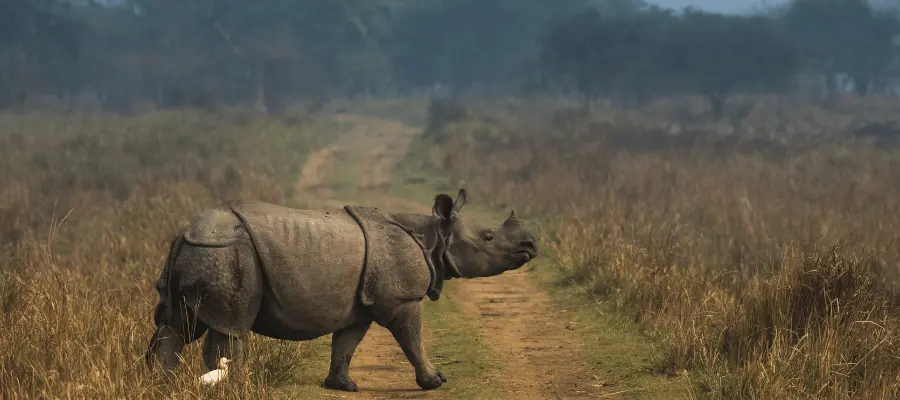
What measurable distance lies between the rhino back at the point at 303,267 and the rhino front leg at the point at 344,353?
24 cm

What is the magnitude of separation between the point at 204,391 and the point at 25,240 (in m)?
8.01

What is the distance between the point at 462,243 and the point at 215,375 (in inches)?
78.2

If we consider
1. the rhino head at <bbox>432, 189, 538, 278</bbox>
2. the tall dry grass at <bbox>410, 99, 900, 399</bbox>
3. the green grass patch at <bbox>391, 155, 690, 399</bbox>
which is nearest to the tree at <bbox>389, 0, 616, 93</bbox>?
the tall dry grass at <bbox>410, 99, 900, 399</bbox>

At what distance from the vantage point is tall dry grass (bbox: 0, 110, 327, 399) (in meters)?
6.41

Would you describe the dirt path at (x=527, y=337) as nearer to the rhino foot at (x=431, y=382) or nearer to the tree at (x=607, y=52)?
the rhino foot at (x=431, y=382)

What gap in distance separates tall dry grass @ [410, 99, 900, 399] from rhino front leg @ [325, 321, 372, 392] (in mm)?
2184

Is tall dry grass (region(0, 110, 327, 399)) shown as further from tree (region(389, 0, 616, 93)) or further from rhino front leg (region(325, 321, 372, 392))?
tree (region(389, 0, 616, 93))

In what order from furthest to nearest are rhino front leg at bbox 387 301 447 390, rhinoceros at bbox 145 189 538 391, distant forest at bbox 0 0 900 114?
distant forest at bbox 0 0 900 114
rhino front leg at bbox 387 301 447 390
rhinoceros at bbox 145 189 538 391

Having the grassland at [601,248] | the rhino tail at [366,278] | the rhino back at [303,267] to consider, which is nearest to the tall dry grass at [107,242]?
the grassland at [601,248]

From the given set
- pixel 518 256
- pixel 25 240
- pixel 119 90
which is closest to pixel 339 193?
pixel 25 240

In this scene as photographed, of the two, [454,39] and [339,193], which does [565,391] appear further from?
[454,39]

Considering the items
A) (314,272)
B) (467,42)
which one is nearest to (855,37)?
(467,42)

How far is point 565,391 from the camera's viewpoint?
7.84 meters

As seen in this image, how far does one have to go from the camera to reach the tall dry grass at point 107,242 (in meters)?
6.41
